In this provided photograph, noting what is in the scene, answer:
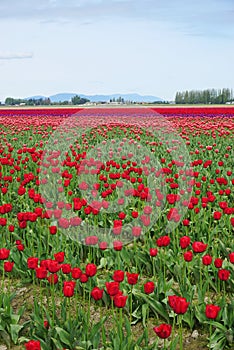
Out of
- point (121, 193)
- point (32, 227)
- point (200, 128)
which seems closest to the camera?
point (32, 227)

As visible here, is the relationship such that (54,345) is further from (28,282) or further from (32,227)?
(32,227)

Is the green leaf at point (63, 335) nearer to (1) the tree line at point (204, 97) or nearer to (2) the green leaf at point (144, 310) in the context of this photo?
(2) the green leaf at point (144, 310)

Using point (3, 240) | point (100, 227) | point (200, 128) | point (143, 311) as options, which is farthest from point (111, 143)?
point (143, 311)

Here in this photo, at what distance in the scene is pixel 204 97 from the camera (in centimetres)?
9869

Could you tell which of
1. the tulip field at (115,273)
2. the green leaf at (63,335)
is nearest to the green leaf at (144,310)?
the tulip field at (115,273)

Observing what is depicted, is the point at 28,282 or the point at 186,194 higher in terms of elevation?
the point at 186,194

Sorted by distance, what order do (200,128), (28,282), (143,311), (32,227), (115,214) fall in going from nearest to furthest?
(143,311) < (28,282) < (32,227) < (115,214) < (200,128)

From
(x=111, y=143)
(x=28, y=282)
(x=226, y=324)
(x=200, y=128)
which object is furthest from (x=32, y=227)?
(x=200, y=128)

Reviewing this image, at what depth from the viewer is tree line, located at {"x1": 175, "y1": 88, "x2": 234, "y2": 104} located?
3856 inches

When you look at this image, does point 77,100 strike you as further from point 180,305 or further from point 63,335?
point 180,305

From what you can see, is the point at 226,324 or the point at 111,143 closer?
the point at 226,324

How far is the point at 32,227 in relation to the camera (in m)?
6.24

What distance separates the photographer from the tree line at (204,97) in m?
97.9

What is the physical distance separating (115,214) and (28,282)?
2.05 metres
